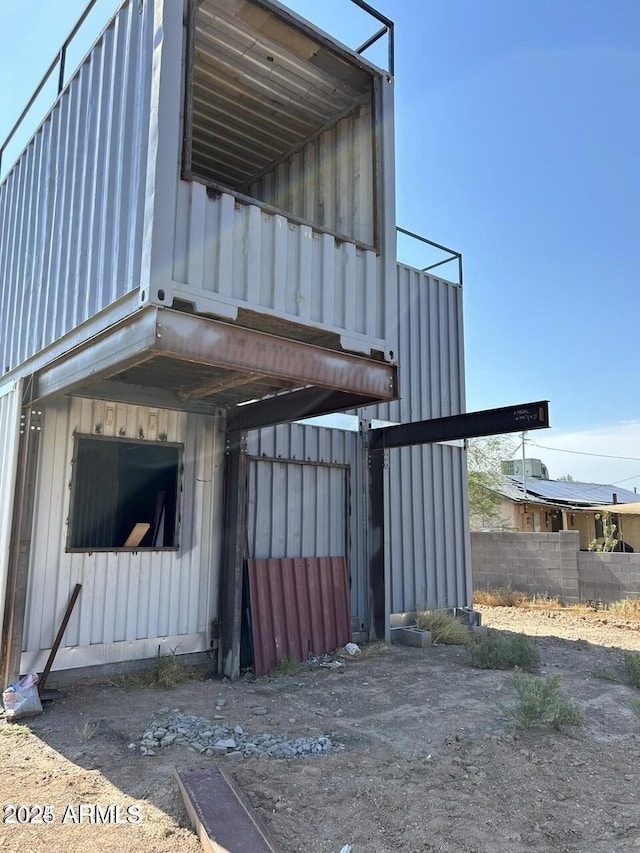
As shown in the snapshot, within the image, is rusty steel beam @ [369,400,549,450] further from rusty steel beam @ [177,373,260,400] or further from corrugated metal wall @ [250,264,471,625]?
rusty steel beam @ [177,373,260,400]

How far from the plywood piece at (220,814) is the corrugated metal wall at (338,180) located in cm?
432

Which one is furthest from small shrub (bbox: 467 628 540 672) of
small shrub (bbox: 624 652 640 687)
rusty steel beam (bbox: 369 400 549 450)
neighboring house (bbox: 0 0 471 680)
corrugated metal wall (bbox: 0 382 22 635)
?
corrugated metal wall (bbox: 0 382 22 635)

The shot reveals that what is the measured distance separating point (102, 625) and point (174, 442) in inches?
80.8

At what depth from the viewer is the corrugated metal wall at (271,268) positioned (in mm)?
4312

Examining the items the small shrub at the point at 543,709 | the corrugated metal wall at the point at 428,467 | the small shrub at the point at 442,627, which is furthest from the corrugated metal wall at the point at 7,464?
the small shrub at the point at 442,627

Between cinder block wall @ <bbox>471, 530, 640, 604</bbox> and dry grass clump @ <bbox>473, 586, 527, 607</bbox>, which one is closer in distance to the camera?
cinder block wall @ <bbox>471, 530, 640, 604</bbox>

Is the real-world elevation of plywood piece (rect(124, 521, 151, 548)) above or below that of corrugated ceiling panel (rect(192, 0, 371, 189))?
below

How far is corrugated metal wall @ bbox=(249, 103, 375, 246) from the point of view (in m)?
5.79

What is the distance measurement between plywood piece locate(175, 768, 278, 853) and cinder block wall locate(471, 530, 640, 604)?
36.3 feet

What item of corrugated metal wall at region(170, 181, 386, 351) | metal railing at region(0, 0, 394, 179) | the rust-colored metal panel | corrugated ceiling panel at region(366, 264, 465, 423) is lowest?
the rust-colored metal panel

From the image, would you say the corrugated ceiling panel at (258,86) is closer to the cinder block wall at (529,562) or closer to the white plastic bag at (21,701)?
the white plastic bag at (21,701)

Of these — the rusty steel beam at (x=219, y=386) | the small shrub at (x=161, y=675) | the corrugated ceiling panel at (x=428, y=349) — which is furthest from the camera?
the corrugated ceiling panel at (x=428, y=349)

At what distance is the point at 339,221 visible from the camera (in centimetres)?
600

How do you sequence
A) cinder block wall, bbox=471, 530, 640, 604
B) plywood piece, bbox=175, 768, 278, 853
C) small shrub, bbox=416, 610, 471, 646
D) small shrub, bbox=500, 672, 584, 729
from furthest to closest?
cinder block wall, bbox=471, 530, 640, 604 < small shrub, bbox=416, 610, 471, 646 < small shrub, bbox=500, 672, 584, 729 < plywood piece, bbox=175, 768, 278, 853
